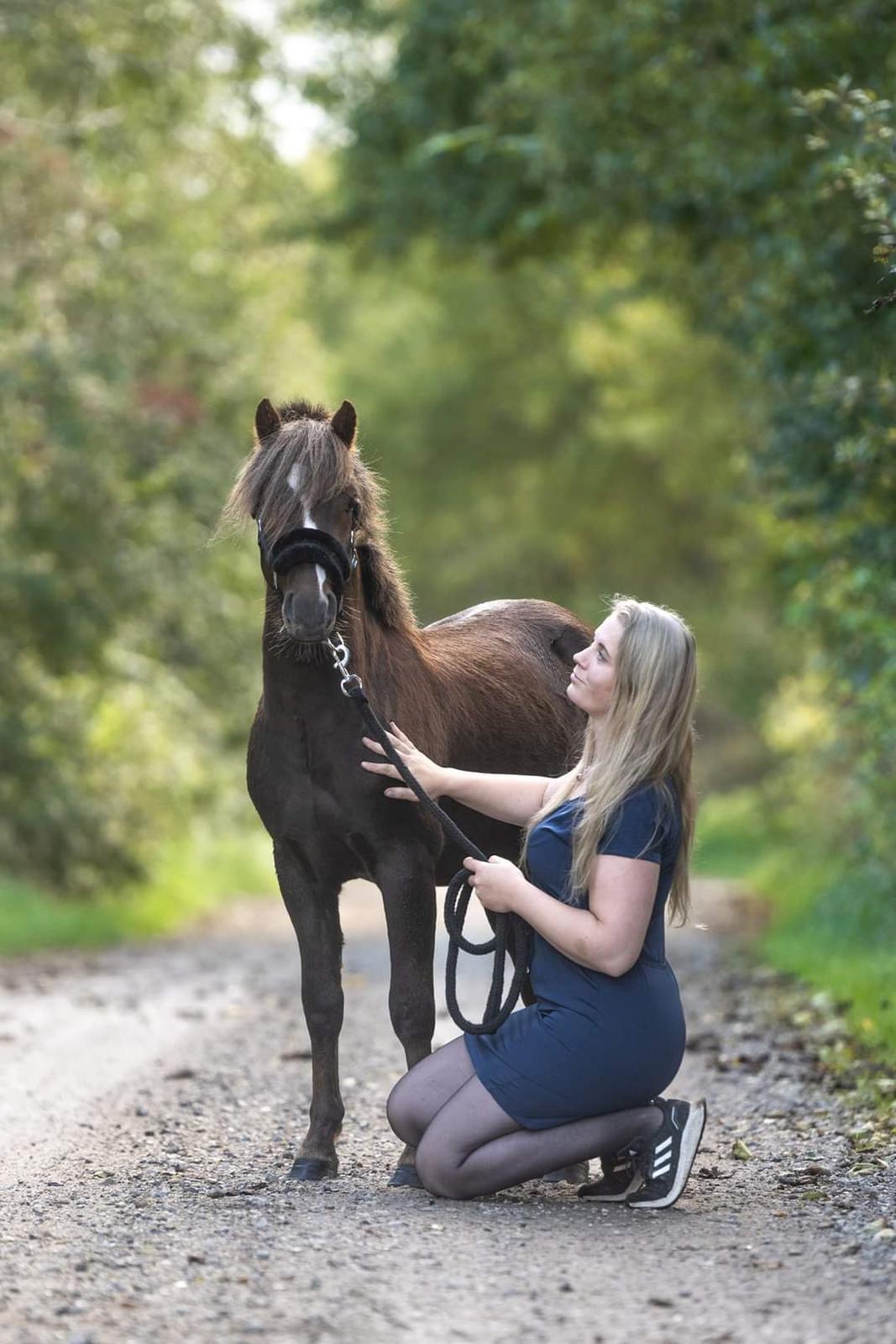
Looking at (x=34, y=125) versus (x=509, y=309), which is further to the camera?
(x=509, y=309)

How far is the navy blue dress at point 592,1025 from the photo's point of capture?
517cm

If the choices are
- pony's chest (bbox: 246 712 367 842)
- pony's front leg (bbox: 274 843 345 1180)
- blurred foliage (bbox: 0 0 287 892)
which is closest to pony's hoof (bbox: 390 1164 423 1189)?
pony's front leg (bbox: 274 843 345 1180)

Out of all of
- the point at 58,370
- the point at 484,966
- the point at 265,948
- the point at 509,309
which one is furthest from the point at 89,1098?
the point at 509,309

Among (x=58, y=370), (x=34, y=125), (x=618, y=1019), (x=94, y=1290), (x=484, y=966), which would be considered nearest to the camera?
(x=94, y=1290)

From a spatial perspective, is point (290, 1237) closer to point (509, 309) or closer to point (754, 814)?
point (754, 814)

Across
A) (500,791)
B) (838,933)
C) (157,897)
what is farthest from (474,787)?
(157,897)

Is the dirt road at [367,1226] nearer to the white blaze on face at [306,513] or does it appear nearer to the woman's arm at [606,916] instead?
the woman's arm at [606,916]

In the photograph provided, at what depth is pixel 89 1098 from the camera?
24.5 feet

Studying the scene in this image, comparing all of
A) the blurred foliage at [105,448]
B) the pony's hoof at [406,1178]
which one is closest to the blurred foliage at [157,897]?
the blurred foliage at [105,448]

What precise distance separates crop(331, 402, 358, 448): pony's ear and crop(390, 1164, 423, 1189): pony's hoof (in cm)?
223

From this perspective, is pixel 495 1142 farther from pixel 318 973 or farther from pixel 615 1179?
pixel 318 973

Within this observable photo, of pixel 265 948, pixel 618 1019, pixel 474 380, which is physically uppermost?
pixel 474 380

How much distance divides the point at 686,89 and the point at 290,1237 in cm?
910

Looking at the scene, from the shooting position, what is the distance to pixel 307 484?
5.58 m
